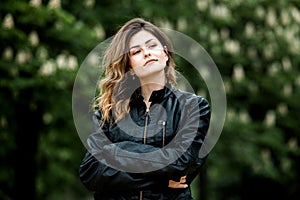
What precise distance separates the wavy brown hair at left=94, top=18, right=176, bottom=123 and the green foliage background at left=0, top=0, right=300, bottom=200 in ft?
18.9

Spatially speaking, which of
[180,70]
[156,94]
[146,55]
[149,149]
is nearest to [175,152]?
[149,149]

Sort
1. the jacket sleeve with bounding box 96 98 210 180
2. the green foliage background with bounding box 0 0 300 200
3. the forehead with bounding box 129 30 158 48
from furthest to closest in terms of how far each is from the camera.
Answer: the green foliage background with bounding box 0 0 300 200 < the forehead with bounding box 129 30 158 48 < the jacket sleeve with bounding box 96 98 210 180

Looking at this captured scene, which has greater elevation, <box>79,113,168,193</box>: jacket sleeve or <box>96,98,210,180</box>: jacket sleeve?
<box>96,98,210,180</box>: jacket sleeve

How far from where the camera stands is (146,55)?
3139 millimetres

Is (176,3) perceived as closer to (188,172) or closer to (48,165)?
(48,165)

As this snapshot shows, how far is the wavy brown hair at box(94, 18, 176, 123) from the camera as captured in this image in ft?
10.5

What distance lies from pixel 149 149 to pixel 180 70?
596 centimetres

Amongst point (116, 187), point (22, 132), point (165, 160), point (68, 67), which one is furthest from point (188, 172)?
point (22, 132)

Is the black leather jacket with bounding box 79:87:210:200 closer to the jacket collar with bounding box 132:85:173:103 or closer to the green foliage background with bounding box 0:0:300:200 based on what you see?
the jacket collar with bounding box 132:85:173:103

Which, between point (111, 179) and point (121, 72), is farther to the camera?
point (121, 72)

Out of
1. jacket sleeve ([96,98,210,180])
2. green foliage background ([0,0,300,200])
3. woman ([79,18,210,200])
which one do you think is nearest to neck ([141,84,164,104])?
woman ([79,18,210,200])

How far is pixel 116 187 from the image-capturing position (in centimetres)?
305

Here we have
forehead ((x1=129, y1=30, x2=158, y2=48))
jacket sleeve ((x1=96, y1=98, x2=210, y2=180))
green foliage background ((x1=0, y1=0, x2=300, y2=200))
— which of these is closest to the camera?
jacket sleeve ((x1=96, y1=98, x2=210, y2=180))

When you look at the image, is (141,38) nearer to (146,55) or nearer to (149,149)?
(146,55)
